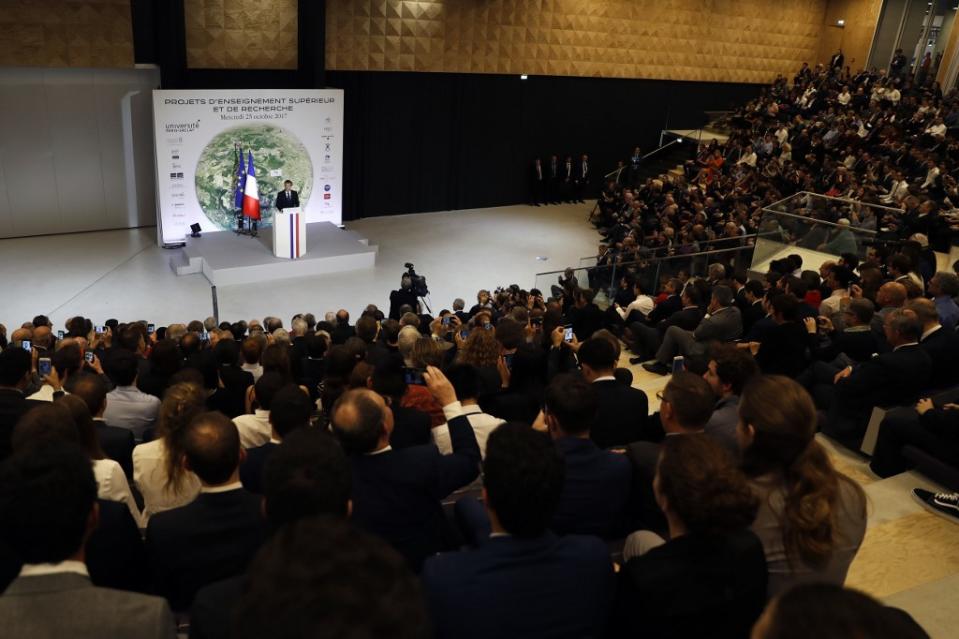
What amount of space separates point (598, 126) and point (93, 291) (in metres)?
12.5

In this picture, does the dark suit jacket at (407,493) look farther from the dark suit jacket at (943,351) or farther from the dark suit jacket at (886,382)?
the dark suit jacket at (943,351)

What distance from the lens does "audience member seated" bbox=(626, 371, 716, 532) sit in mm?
2797

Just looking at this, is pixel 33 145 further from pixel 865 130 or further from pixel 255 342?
pixel 865 130

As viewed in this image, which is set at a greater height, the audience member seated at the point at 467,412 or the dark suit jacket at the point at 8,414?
the audience member seated at the point at 467,412

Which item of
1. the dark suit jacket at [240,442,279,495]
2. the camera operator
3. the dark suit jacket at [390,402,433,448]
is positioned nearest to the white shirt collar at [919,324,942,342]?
the dark suit jacket at [390,402,433,448]

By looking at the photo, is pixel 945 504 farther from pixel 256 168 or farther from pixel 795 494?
pixel 256 168

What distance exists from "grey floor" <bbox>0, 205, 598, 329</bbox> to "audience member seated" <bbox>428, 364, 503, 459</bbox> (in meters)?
7.46

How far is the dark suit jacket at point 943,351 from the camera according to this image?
4871 millimetres

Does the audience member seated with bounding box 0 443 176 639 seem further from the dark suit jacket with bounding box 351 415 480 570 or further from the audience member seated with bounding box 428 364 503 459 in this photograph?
the audience member seated with bounding box 428 364 503 459

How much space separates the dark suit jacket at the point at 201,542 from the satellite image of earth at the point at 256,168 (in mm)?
11480

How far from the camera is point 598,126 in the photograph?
18.8m

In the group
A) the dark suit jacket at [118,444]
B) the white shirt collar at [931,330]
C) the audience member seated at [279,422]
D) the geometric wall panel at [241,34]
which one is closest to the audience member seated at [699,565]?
the audience member seated at [279,422]

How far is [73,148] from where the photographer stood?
12758 millimetres

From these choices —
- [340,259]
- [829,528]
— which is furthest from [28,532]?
[340,259]
